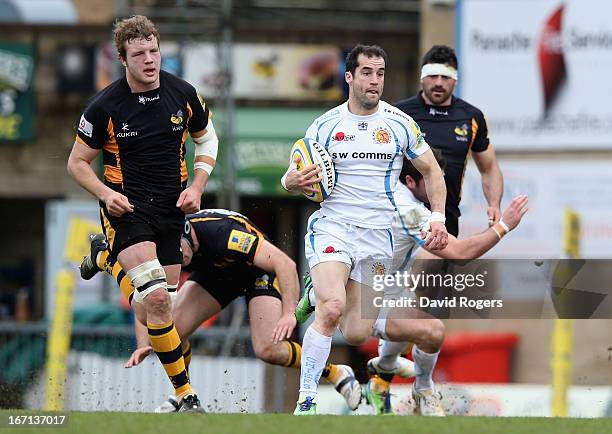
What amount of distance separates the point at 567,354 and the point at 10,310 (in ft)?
42.4

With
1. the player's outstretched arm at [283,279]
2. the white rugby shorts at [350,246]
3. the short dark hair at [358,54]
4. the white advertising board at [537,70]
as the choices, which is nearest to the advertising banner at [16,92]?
the white advertising board at [537,70]

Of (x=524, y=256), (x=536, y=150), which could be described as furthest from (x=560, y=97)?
(x=524, y=256)

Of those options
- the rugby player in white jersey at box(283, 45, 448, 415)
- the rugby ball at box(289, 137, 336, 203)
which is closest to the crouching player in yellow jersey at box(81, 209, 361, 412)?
the rugby player in white jersey at box(283, 45, 448, 415)

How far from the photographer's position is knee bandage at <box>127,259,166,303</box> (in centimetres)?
1037

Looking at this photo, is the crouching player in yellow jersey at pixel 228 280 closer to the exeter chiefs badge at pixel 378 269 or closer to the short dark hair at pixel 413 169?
the exeter chiefs badge at pixel 378 269

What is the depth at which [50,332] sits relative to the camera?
17.1 metres

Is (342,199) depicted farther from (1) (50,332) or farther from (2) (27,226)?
(2) (27,226)

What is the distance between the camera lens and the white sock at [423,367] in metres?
11.7

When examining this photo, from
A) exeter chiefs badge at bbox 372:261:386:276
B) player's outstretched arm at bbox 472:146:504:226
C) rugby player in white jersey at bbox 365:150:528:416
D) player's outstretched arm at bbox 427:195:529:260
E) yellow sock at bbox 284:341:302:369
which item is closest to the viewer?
exeter chiefs badge at bbox 372:261:386:276

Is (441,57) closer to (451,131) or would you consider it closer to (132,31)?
(451,131)

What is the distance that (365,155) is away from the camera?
1045cm

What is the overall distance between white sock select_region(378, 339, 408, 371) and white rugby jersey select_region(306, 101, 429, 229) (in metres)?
1.66

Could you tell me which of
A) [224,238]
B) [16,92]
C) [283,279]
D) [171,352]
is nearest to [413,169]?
[283,279]

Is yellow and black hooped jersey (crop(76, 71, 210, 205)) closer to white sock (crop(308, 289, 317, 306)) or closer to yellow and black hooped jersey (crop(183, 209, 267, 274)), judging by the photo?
yellow and black hooped jersey (crop(183, 209, 267, 274))
